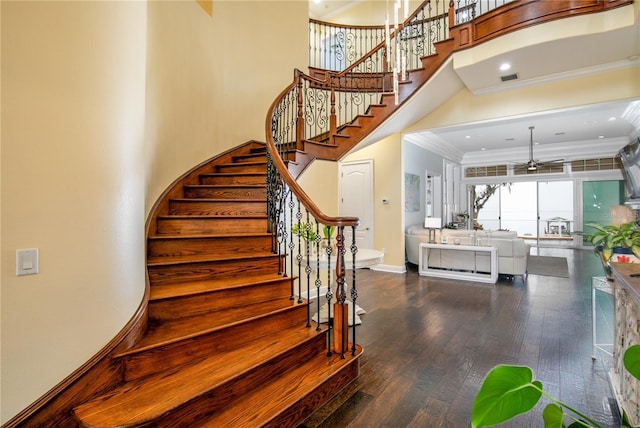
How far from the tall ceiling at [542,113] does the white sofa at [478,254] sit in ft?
6.37

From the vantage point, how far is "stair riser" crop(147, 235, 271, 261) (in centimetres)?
282

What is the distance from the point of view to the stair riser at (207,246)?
282cm

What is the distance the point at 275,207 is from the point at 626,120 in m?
7.36

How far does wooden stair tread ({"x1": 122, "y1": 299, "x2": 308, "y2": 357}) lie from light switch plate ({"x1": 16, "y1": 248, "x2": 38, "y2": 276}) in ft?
2.09

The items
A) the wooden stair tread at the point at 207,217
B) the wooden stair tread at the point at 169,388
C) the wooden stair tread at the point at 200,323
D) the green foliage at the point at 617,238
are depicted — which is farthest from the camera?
the wooden stair tread at the point at 207,217

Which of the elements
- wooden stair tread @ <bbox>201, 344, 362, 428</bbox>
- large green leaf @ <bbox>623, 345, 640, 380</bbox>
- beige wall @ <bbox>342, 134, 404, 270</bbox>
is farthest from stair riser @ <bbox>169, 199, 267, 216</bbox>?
beige wall @ <bbox>342, 134, 404, 270</bbox>

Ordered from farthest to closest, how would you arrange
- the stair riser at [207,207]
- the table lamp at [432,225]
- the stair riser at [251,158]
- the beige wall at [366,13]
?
1. the beige wall at [366,13]
2. the table lamp at [432,225]
3. the stair riser at [251,158]
4. the stair riser at [207,207]

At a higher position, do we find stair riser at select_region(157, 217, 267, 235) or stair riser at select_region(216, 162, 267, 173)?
stair riser at select_region(216, 162, 267, 173)

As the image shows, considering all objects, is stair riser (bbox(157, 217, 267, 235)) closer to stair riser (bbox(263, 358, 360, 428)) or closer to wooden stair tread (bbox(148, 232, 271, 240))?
wooden stair tread (bbox(148, 232, 271, 240))

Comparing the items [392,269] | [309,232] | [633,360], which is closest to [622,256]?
[633,360]

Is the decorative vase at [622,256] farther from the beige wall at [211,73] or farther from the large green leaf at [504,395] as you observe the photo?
the beige wall at [211,73]

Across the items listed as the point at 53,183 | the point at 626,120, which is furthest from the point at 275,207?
the point at 626,120

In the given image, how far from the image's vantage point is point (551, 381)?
2.31 m

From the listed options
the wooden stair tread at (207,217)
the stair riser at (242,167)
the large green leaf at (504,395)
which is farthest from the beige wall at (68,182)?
the stair riser at (242,167)
